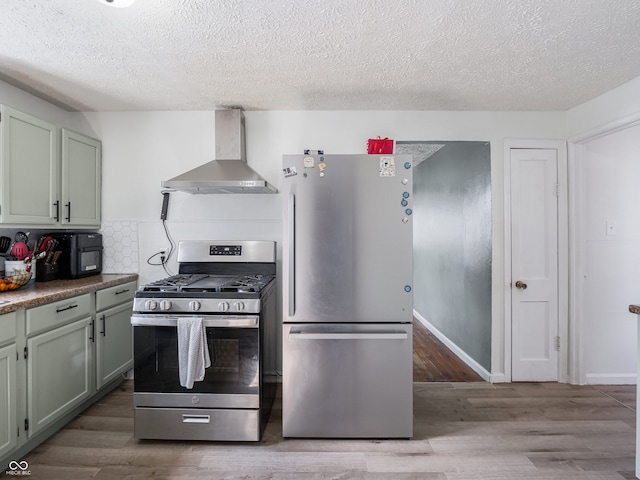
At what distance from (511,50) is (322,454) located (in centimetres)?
263

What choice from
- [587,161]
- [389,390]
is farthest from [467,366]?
[587,161]

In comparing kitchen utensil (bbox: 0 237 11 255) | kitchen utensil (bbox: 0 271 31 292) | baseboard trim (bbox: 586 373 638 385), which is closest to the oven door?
kitchen utensil (bbox: 0 271 31 292)

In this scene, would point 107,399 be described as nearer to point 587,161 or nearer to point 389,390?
point 389,390

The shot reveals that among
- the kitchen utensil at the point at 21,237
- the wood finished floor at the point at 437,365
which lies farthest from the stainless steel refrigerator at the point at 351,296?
the kitchen utensil at the point at 21,237

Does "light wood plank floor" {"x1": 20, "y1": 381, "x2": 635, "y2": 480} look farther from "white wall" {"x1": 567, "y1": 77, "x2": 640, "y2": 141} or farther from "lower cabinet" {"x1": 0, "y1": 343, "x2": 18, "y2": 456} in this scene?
"white wall" {"x1": 567, "y1": 77, "x2": 640, "y2": 141}

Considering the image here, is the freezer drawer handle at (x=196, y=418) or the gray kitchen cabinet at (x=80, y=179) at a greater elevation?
the gray kitchen cabinet at (x=80, y=179)

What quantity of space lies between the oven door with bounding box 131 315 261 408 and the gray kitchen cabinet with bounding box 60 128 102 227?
4.01 feet

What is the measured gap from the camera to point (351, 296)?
6.63 ft

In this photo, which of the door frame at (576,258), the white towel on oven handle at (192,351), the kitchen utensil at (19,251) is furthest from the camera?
the door frame at (576,258)

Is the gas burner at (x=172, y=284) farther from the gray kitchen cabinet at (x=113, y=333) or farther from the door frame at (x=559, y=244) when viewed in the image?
the door frame at (x=559, y=244)

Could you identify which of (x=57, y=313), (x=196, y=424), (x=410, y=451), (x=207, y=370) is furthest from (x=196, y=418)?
(x=410, y=451)

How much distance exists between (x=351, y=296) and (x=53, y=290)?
1.93 m

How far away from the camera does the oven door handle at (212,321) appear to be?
1965 mm

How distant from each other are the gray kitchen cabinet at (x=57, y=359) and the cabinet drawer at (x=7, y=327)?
0.27ft
